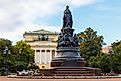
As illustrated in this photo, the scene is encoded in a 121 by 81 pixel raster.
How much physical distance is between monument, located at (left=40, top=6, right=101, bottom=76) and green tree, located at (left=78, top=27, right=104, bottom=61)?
3913 centimetres

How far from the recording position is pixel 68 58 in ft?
179

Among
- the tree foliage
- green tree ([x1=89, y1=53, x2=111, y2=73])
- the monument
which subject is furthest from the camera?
green tree ([x1=89, y1=53, x2=111, y2=73])

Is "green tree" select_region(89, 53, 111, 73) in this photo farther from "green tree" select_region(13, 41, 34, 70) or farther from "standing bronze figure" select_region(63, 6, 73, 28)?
"standing bronze figure" select_region(63, 6, 73, 28)

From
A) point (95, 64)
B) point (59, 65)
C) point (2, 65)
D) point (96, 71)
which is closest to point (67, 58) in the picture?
point (59, 65)

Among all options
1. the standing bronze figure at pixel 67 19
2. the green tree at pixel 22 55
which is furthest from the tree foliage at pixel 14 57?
the standing bronze figure at pixel 67 19

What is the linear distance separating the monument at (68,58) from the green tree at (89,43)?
3913cm

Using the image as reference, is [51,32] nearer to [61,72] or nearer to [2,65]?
[2,65]

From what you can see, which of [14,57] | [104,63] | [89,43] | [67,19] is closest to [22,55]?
[14,57]

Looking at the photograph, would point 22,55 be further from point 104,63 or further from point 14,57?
point 104,63

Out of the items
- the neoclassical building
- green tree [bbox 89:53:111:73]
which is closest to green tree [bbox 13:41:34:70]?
green tree [bbox 89:53:111:73]

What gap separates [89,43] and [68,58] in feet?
149

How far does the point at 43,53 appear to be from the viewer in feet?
503

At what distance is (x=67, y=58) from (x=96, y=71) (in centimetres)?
474

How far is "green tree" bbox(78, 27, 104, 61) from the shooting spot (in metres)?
97.5
